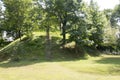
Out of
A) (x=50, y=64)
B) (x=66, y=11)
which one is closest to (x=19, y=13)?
(x=66, y=11)

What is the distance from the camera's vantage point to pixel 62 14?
1849 inches

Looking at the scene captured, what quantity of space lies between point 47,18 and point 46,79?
25852 mm

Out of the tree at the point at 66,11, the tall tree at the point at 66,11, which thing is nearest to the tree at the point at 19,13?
the tree at the point at 66,11

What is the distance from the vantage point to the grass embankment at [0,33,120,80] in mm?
25697

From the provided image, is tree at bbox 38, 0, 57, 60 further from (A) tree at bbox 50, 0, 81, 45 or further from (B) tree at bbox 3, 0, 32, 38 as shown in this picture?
(B) tree at bbox 3, 0, 32, 38

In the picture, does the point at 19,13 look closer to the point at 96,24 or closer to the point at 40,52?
the point at 40,52

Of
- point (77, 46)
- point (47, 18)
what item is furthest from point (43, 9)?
point (77, 46)

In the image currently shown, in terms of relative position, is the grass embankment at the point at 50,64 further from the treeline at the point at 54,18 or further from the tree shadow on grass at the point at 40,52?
the treeline at the point at 54,18

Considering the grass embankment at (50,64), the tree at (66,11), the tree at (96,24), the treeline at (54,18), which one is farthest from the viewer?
the tree at (96,24)

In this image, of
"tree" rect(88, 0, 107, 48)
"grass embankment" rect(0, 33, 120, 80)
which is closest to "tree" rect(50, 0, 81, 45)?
"grass embankment" rect(0, 33, 120, 80)

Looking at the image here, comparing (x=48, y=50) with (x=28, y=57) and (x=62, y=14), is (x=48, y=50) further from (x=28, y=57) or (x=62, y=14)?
(x=62, y=14)

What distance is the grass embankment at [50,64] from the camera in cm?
2570

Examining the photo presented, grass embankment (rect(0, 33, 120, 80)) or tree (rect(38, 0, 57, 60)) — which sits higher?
tree (rect(38, 0, 57, 60))

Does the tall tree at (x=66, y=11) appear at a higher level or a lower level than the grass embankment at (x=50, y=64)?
higher
